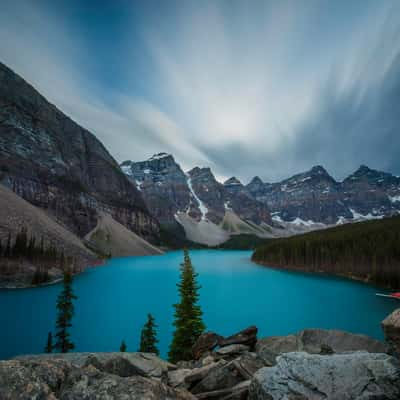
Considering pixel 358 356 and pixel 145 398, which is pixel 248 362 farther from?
pixel 145 398

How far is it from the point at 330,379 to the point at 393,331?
1.99m

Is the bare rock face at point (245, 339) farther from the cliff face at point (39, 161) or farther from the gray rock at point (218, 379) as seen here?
the cliff face at point (39, 161)

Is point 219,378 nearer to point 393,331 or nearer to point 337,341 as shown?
point 393,331

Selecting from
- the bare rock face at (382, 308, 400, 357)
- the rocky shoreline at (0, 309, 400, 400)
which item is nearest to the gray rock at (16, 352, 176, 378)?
the rocky shoreline at (0, 309, 400, 400)

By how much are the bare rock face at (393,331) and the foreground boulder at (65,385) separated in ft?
16.2

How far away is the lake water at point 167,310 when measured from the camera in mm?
25172

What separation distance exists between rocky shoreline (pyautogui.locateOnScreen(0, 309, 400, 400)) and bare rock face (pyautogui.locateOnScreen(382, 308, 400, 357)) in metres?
0.02

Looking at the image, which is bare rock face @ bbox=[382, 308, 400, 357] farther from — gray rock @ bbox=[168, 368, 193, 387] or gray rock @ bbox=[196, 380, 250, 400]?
gray rock @ bbox=[168, 368, 193, 387]

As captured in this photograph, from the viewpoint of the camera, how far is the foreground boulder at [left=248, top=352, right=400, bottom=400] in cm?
486

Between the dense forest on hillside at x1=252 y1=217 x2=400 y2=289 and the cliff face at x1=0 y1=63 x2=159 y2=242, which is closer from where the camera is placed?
the dense forest on hillside at x1=252 y1=217 x2=400 y2=289

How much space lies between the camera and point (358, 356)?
5.61m

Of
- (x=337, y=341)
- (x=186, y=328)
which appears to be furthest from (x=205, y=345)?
(x=337, y=341)

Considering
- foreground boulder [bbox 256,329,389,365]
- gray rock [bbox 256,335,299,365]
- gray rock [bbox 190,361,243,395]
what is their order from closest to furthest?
gray rock [bbox 190,361,243,395]
gray rock [bbox 256,335,299,365]
foreground boulder [bbox 256,329,389,365]

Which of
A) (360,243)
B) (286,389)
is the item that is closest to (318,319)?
(286,389)
